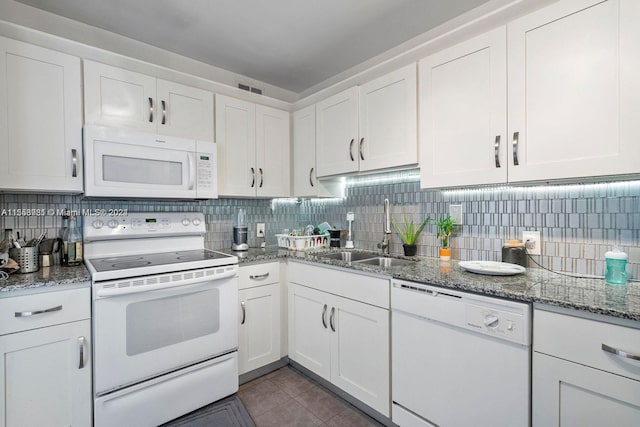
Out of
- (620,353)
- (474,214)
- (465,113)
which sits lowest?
(620,353)

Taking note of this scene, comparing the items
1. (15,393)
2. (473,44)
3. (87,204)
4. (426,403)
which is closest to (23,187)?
(87,204)

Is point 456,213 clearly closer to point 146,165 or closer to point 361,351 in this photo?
point 361,351

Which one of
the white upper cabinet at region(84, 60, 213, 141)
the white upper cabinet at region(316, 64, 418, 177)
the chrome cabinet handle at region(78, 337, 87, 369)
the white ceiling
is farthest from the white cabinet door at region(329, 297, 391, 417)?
the white ceiling

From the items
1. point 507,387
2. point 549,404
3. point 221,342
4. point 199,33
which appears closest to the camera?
point 549,404

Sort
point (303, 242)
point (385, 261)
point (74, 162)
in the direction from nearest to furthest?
1. point (74, 162)
2. point (385, 261)
3. point (303, 242)

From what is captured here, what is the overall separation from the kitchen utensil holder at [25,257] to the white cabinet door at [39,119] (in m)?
0.34

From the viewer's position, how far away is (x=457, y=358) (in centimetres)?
139

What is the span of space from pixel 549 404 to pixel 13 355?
Answer: 7.35 feet

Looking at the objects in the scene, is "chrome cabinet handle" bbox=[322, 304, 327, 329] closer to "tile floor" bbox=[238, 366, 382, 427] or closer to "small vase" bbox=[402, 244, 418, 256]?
"tile floor" bbox=[238, 366, 382, 427]

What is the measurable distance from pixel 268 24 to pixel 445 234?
1852mm

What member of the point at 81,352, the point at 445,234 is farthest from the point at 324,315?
the point at 81,352

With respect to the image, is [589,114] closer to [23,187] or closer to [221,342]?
[221,342]

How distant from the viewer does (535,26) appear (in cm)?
141

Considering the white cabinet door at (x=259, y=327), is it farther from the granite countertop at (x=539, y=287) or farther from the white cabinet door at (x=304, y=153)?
the white cabinet door at (x=304, y=153)
